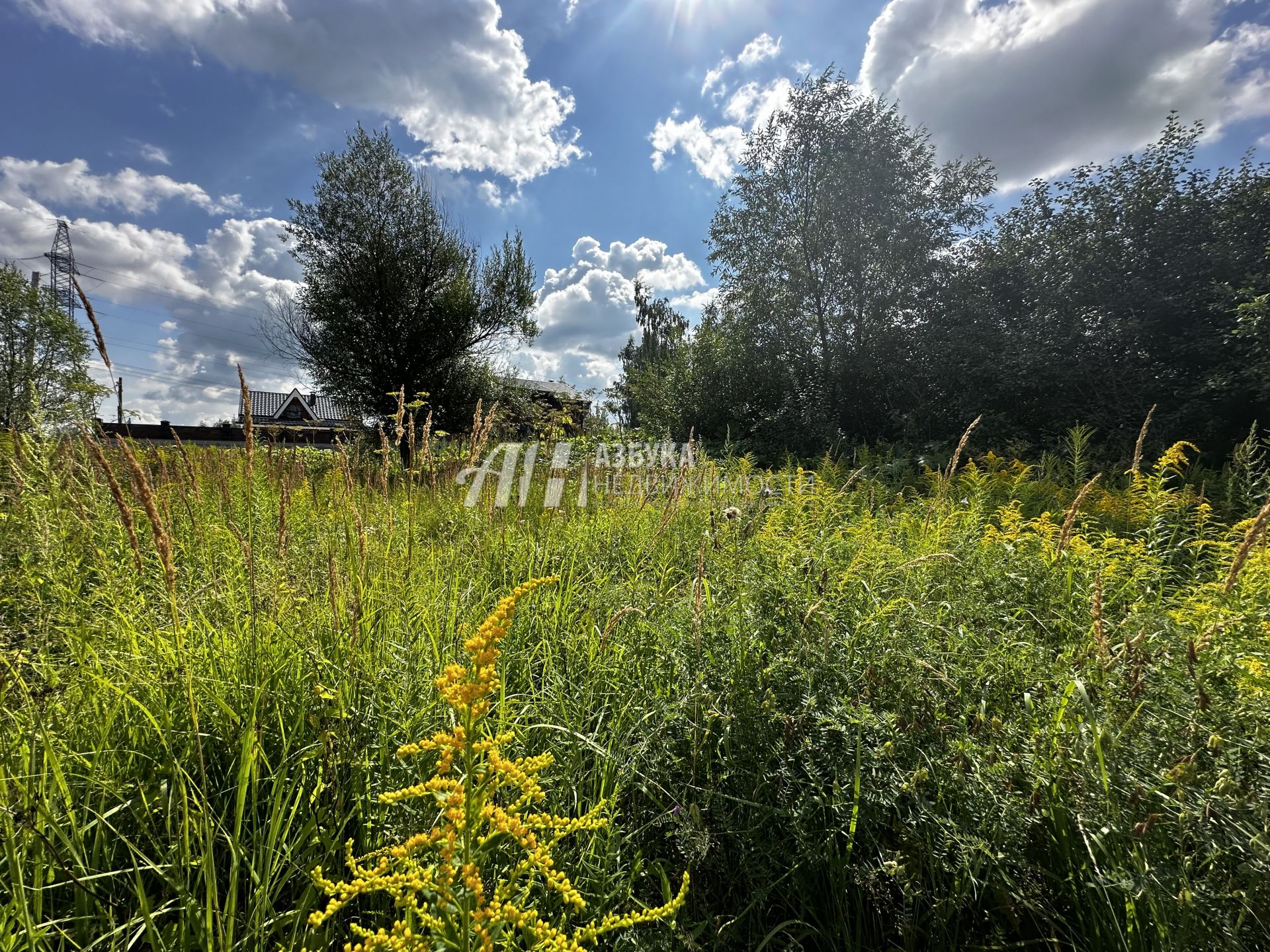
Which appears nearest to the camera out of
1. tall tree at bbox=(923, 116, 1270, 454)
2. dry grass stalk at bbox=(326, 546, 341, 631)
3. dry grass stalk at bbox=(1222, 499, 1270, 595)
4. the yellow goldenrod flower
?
the yellow goldenrod flower

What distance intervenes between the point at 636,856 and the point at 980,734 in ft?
2.73

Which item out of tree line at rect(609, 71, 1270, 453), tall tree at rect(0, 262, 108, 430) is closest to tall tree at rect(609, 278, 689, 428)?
tree line at rect(609, 71, 1270, 453)

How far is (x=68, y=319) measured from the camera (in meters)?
14.8

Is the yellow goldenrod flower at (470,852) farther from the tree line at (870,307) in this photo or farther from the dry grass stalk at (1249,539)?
the tree line at (870,307)

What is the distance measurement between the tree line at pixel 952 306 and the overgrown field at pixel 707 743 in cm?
567

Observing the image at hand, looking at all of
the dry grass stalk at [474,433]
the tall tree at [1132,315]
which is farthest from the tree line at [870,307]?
the dry grass stalk at [474,433]

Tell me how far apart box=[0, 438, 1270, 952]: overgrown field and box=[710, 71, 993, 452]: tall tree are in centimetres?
861

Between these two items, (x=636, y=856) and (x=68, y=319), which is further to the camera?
(x=68, y=319)

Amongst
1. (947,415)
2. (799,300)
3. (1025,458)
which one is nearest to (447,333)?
(799,300)

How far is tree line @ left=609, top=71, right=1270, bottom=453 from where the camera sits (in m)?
6.54

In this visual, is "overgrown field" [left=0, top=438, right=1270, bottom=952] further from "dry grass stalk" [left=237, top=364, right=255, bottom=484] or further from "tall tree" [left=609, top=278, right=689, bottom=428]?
"tall tree" [left=609, top=278, right=689, bottom=428]

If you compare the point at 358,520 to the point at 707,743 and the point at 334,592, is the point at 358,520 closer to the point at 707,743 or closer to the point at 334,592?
the point at 334,592

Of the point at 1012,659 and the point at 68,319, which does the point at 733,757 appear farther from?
the point at 68,319

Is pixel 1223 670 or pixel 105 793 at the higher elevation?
pixel 1223 670
